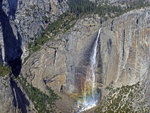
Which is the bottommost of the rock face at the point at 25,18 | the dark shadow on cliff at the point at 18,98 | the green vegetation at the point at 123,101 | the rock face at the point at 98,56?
the green vegetation at the point at 123,101

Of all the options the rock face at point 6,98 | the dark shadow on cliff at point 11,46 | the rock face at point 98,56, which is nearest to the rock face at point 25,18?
the dark shadow on cliff at point 11,46

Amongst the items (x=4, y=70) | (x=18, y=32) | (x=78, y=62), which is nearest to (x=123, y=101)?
(x=78, y=62)

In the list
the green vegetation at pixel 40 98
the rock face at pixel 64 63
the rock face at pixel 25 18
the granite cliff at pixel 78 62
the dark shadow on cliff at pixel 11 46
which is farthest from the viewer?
the rock face at pixel 25 18

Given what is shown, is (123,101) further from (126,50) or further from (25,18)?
(25,18)

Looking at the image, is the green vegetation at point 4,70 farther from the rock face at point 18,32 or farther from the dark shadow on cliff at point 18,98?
the dark shadow on cliff at point 18,98

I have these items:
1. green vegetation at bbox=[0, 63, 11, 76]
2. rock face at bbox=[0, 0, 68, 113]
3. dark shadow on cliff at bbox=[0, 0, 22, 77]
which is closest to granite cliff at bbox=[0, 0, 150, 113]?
dark shadow on cliff at bbox=[0, 0, 22, 77]

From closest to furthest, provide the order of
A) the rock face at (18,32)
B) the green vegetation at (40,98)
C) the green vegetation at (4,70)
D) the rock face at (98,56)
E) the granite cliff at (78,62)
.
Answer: the rock face at (18,32) → the green vegetation at (4,70) → the granite cliff at (78,62) → the rock face at (98,56) → the green vegetation at (40,98)
